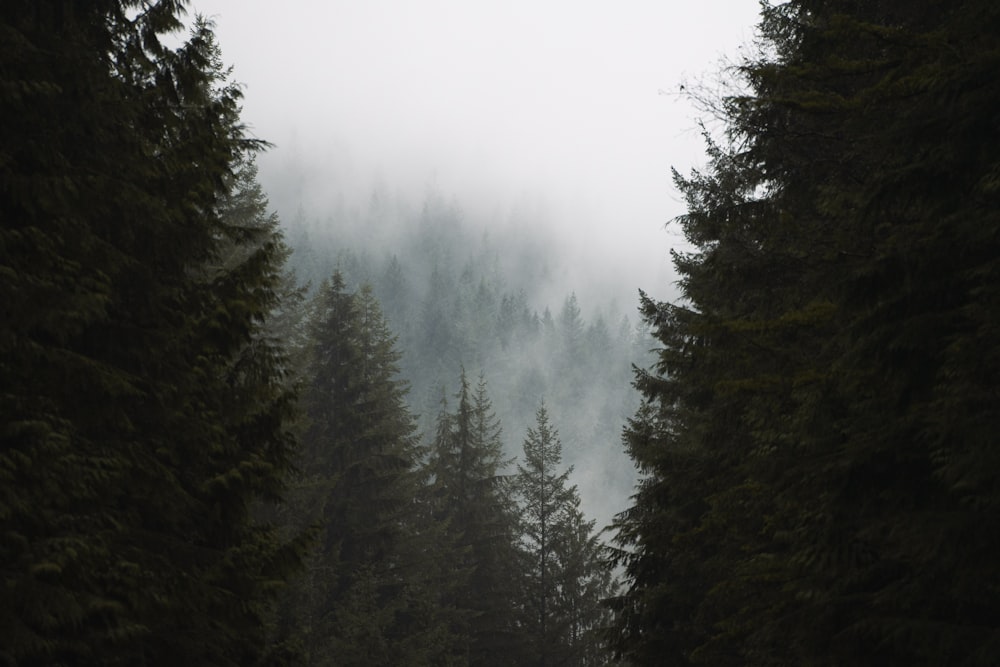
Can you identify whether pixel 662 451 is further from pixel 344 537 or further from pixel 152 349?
pixel 344 537

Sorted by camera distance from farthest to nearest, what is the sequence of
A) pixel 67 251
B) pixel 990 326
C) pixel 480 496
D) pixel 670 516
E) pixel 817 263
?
pixel 480 496
pixel 670 516
pixel 817 263
pixel 67 251
pixel 990 326

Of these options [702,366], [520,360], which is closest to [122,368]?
[702,366]

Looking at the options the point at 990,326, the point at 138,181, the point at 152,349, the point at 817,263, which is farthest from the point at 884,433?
the point at 138,181

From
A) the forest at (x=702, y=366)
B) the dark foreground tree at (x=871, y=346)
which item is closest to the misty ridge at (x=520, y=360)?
the forest at (x=702, y=366)

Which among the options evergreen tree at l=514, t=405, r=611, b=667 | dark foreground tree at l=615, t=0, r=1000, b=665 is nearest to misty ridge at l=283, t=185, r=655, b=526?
evergreen tree at l=514, t=405, r=611, b=667

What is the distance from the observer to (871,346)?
4.84m

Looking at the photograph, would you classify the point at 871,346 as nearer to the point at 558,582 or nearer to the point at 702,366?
the point at 702,366

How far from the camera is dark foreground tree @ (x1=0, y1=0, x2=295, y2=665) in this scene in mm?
4586

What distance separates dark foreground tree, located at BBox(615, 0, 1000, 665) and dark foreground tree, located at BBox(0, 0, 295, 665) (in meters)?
5.10

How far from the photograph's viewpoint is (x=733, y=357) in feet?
24.1

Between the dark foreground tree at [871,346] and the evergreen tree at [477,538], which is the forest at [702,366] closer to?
the dark foreground tree at [871,346]

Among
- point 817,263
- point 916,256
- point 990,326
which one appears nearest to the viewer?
point 990,326

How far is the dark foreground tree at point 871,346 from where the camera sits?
416cm

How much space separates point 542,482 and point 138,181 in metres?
26.7
